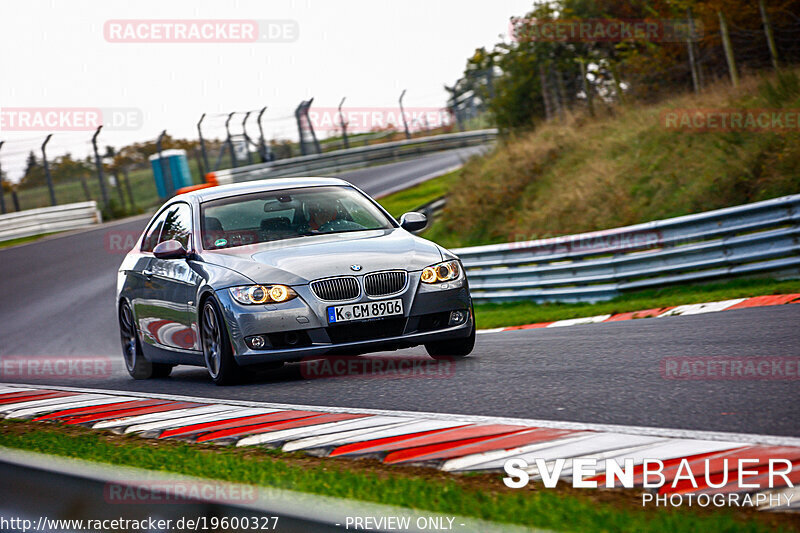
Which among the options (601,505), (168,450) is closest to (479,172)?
(168,450)

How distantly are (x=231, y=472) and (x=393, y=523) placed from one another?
1445mm

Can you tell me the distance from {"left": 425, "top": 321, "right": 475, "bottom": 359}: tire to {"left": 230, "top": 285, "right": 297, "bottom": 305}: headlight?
1.28 m

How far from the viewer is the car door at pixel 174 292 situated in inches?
315

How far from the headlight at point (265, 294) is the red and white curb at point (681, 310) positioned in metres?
4.59

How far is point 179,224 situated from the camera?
8.85 meters

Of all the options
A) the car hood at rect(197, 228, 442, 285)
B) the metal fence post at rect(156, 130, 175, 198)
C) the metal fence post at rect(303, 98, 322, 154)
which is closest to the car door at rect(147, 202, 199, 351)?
the car hood at rect(197, 228, 442, 285)

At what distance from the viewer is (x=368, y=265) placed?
718 cm

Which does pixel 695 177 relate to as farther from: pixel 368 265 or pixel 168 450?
pixel 168 450

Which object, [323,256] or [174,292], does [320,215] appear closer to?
[323,256]

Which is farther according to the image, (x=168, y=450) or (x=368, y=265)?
(x=368, y=265)

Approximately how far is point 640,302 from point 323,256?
5.85 meters

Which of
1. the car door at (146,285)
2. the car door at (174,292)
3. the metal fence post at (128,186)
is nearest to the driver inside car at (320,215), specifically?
the car door at (174,292)

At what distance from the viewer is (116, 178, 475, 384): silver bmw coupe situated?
7078 millimetres

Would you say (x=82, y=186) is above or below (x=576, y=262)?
above
